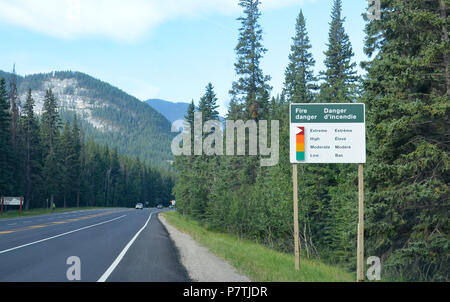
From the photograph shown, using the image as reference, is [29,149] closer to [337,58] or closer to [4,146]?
[4,146]

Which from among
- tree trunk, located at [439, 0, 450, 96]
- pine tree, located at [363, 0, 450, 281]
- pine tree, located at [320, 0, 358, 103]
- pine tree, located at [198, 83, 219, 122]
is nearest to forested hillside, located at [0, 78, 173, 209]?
pine tree, located at [198, 83, 219, 122]

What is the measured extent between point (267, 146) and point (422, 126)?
25.2m

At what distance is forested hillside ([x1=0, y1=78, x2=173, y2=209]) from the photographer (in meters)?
59.4

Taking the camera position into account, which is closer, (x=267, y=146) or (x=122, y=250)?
(x=122, y=250)

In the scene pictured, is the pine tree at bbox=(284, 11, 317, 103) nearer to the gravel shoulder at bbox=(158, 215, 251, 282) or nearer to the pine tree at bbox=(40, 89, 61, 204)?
the gravel shoulder at bbox=(158, 215, 251, 282)

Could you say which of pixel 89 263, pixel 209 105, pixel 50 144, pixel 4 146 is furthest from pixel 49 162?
pixel 89 263

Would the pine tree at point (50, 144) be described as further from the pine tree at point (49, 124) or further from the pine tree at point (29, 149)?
the pine tree at point (29, 149)

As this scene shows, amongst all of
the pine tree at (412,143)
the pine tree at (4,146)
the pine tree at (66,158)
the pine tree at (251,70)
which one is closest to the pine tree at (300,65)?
the pine tree at (251,70)

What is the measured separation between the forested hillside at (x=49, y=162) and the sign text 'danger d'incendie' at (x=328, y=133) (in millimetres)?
53588

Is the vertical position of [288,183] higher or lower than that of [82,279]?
higher

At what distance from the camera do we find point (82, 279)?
353 inches

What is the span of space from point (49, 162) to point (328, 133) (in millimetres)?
73060
